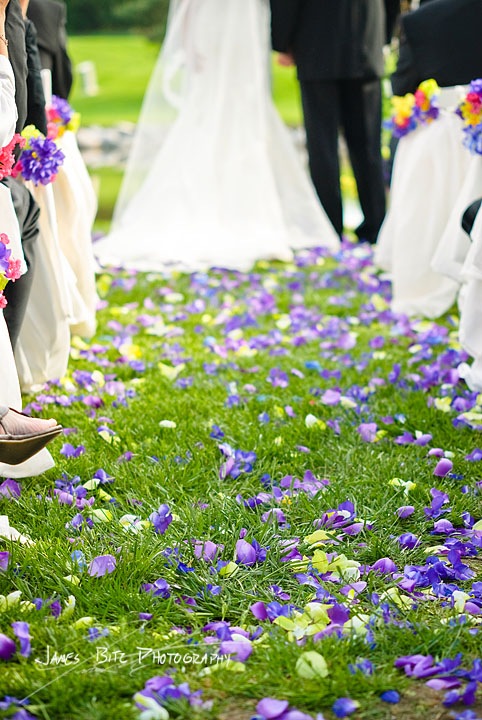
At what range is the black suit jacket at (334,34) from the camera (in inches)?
217

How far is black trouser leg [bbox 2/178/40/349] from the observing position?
2.73m

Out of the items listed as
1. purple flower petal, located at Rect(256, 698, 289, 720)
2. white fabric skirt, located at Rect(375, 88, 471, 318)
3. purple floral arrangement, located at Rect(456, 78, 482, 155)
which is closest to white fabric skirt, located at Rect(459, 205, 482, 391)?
purple floral arrangement, located at Rect(456, 78, 482, 155)

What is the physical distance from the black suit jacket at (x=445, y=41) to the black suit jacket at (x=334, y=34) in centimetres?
188

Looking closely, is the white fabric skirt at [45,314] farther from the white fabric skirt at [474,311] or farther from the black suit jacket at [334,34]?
the black suit jacket at [334,34]

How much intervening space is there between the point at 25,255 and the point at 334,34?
3291 millimetres

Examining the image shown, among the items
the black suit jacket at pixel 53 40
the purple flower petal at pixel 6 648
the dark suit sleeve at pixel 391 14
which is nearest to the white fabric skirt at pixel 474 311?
the purple flower petal at pixel 6 648

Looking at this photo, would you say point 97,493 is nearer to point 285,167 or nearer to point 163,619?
point 163,619

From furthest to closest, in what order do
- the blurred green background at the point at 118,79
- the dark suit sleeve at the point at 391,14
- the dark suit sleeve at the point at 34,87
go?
the blurred green background at the point at 118,79, the dark suit sleeve at the point at 391,14, the dark suit sleeve at the point at 34,87

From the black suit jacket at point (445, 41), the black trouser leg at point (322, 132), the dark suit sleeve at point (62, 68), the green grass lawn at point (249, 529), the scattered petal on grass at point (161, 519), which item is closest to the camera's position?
the green grass lawn at point (249, 529)

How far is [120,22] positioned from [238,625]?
20.3 metres

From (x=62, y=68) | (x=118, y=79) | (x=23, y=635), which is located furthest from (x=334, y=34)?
(x=118, y=79)

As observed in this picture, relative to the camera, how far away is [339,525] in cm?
224

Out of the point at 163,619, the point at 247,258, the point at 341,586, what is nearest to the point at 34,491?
the point at 163,619

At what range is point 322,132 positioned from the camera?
→ 5.74 meters
